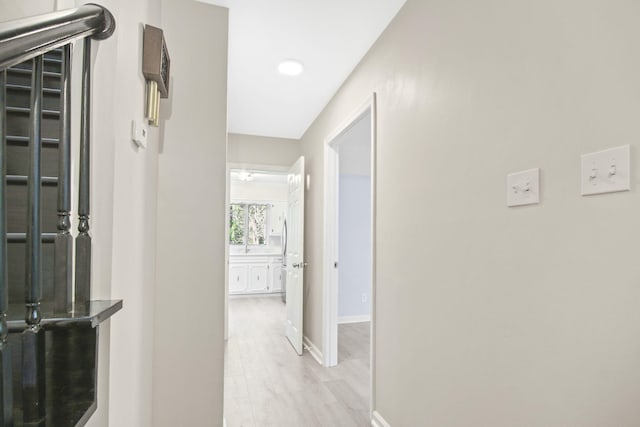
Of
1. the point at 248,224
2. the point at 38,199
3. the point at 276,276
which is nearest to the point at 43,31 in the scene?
the point at 38,199

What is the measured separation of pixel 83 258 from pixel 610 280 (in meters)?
1.39

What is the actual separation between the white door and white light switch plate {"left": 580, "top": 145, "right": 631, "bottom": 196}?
292 centimetres

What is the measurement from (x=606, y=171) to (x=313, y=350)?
3.21m

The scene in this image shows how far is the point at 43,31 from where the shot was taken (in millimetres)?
628

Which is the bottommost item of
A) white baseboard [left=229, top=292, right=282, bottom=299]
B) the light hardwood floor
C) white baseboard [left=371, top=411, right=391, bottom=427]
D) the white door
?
white baseboard [left=229, top=292, right=282, bottom=299]

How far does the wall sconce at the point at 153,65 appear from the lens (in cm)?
153

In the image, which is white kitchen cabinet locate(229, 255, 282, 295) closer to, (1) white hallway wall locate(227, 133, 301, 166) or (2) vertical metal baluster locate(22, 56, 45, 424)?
(1) white hallway wall locate(227, 133, 301, 166)

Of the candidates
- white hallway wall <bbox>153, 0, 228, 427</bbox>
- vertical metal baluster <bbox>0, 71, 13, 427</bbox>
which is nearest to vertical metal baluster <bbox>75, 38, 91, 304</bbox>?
vertical metal baluster <bbox>0, 71, 13, 427</bbox>

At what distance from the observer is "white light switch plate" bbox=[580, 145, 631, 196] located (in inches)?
33.7

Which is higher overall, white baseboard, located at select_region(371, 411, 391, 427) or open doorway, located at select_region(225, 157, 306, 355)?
open doorway, located at select_region(225, 157, 306, 355)

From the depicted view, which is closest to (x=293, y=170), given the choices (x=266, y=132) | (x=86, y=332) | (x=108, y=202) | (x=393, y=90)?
(x=266, y=132)

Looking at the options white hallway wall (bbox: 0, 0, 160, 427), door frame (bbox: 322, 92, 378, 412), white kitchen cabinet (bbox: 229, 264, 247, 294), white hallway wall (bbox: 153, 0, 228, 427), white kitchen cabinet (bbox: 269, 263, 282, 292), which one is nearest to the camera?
white hallway wall (bbox: 0, 0, 160, 427)

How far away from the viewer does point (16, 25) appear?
57 centimetres

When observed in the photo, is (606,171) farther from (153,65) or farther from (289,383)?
(289,383)
